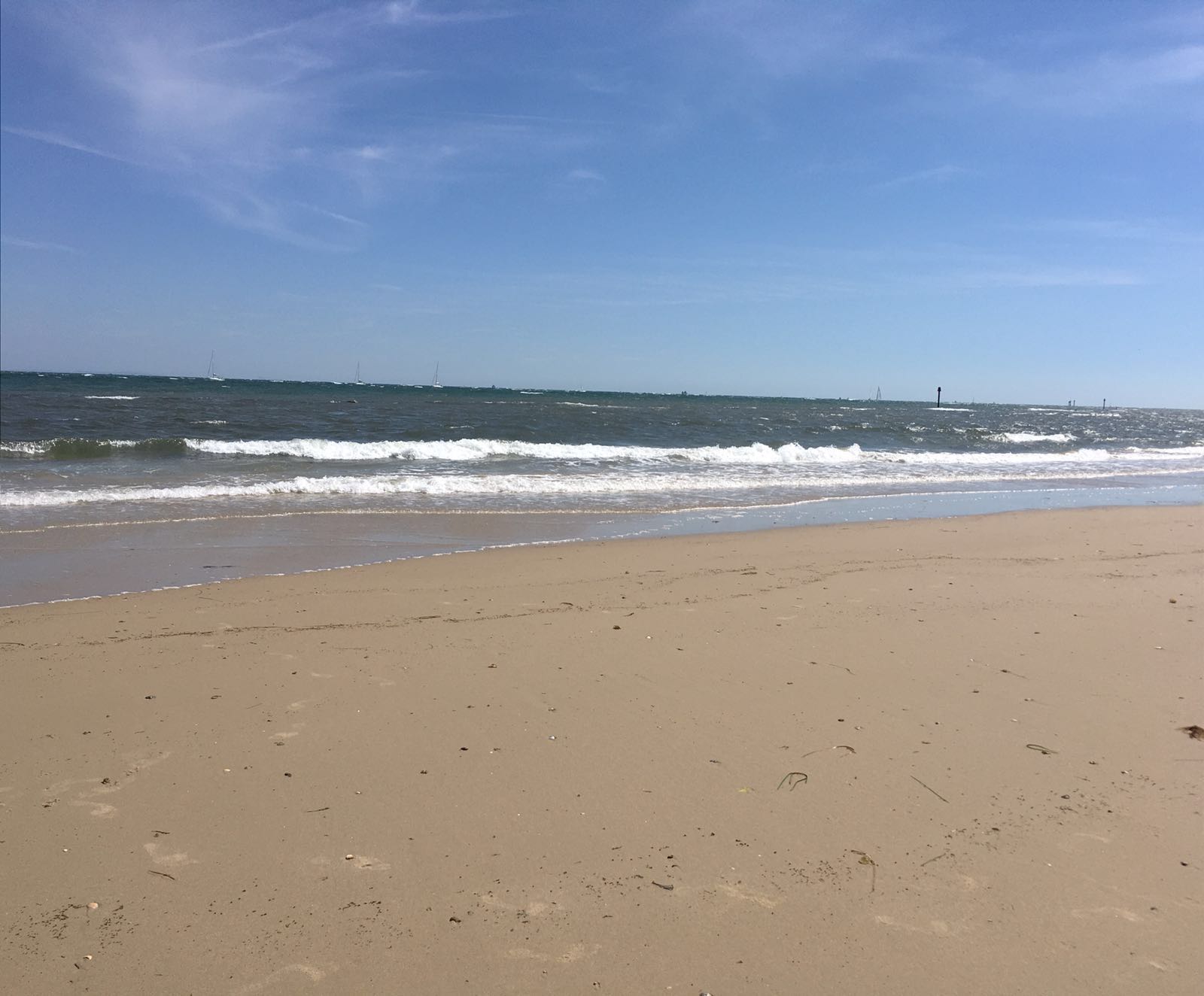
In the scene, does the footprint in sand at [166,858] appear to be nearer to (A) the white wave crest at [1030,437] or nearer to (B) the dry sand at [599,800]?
(B) the dry sand at [599,800]

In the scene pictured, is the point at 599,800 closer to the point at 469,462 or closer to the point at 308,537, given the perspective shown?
the point at 308,537

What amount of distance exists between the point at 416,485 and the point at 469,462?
5.75m

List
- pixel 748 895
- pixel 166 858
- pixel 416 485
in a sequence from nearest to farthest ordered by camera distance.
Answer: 1. pixel 748 895
2. pixel 166 858
3. pixel 416 485

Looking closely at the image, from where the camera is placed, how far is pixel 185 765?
3.50 metres

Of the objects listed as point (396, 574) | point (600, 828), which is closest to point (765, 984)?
point (600, 828)

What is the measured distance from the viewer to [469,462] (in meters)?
20.2

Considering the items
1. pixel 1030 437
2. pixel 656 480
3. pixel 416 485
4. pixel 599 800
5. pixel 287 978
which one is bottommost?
pixel 287 978

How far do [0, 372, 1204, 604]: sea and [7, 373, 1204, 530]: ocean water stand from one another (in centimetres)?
9

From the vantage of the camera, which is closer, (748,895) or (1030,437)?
(748,895)

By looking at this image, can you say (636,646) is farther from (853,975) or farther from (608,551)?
(608,551)

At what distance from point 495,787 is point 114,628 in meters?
3.70

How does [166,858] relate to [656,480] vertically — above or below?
below

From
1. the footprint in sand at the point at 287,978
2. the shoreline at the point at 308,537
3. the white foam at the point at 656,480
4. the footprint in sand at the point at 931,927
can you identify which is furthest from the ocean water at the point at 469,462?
the footprint in sand at the point at 931,927

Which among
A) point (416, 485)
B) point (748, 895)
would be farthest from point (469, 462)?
point (748, 895)
